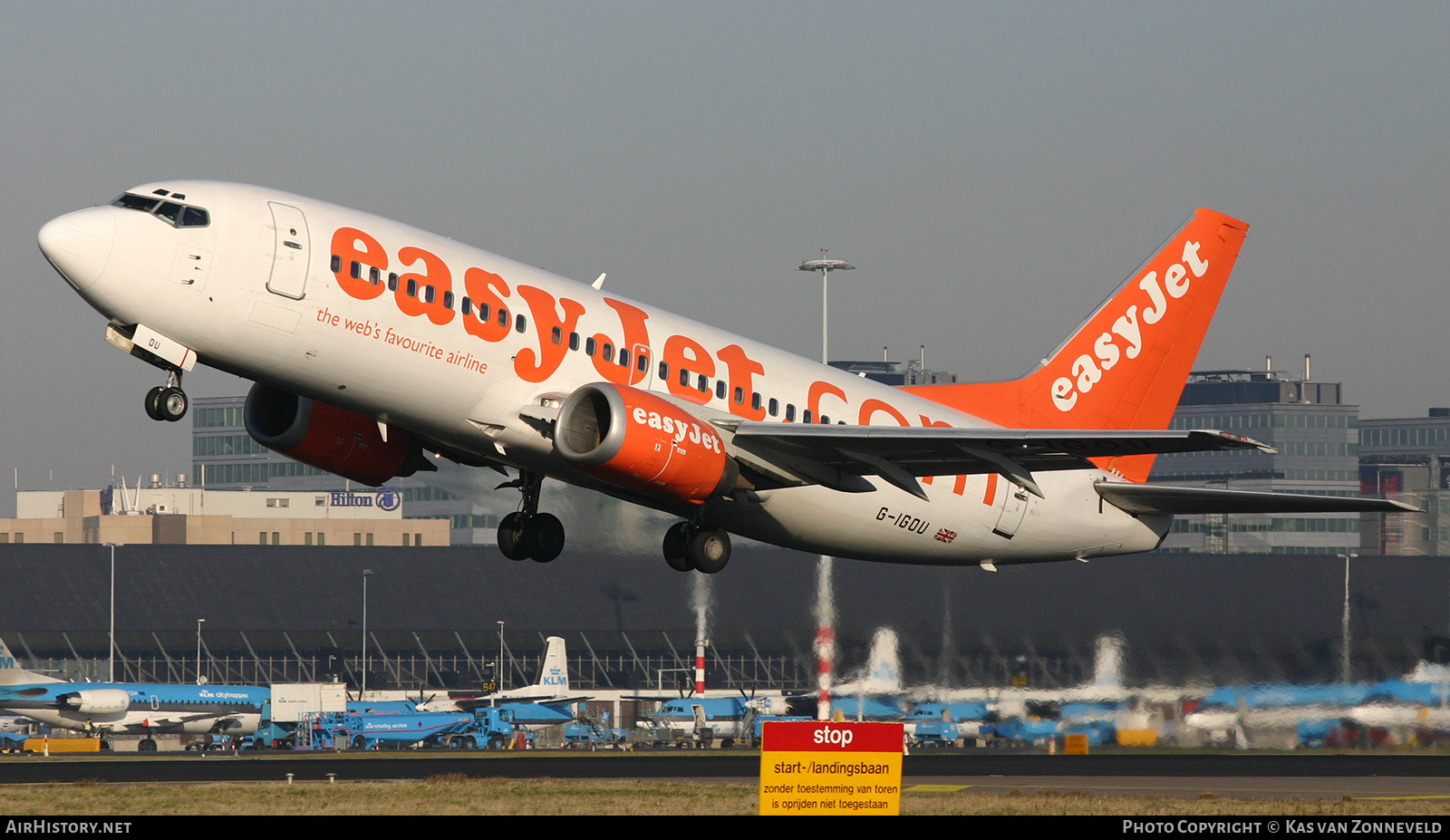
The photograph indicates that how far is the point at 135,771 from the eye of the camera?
50.1 m

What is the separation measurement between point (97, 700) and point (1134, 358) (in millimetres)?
52701

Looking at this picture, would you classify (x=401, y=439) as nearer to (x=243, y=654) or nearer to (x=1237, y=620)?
(x=1237, y=620)

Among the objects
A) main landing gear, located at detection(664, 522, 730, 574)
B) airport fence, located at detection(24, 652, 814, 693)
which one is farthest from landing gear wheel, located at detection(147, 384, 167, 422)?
airport fence, located at detection(24, 652, 814, 693)

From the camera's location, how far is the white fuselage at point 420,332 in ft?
88.2

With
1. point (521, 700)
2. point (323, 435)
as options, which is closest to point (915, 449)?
point (323, 435)

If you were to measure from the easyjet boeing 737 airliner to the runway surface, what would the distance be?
6620 millimetres

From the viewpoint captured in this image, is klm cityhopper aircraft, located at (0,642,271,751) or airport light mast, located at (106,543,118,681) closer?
klm cityhopper aircraft, located at (0,642,271,751)

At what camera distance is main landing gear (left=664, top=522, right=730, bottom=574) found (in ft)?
110

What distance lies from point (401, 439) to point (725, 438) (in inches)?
272

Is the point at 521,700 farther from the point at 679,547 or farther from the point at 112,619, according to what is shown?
the point at 679,547

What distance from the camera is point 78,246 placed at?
26250 mm

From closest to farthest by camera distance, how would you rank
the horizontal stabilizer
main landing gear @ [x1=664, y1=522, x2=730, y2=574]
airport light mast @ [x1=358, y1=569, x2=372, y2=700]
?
the horizontal stabilizer → main landing gear @ [x1=664, y1=522, x2=730, y2=574] → airport light mast @ [x1=358, y1=569, x2=372, y2=700]

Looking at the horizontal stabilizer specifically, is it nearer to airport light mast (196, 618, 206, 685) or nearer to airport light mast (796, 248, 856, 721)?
airport light mast (796, 248, 856, 721)
